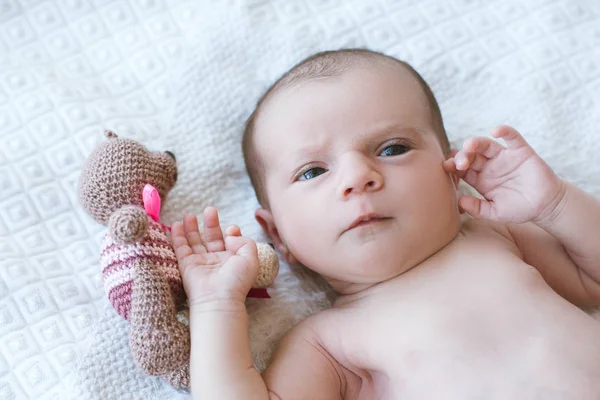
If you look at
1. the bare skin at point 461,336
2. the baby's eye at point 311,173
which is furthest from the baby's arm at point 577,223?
the baby's eye at point 311,173

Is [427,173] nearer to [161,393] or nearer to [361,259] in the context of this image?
[361,259]

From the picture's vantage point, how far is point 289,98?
1.29m

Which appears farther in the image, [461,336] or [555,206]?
[555,206]

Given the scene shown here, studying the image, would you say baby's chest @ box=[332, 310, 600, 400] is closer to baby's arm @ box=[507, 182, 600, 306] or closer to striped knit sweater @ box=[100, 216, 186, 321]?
baby's arm @ box=[507, 182, 600, 306]

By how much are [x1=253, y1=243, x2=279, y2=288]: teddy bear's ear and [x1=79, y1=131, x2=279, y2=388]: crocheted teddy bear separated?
0.50ft

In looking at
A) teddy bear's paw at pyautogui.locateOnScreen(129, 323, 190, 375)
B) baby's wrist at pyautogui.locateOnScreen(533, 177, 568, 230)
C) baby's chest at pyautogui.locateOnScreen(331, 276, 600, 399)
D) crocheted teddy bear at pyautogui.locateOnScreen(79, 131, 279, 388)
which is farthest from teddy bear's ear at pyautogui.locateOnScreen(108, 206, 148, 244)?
baby's wrist at pyautogui.locateOnScreen(533, 177, 568, 230)

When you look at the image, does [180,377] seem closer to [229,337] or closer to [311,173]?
[229,337]

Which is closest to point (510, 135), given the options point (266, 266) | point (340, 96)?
point (340, 96)

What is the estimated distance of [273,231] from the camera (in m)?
1.41

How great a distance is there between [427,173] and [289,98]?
0.30 m

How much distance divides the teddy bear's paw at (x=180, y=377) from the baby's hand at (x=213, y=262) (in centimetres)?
11

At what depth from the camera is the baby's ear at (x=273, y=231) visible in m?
1.39

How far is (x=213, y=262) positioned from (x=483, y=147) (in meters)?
0.55

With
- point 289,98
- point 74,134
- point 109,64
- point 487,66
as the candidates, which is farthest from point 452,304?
point 109,64
